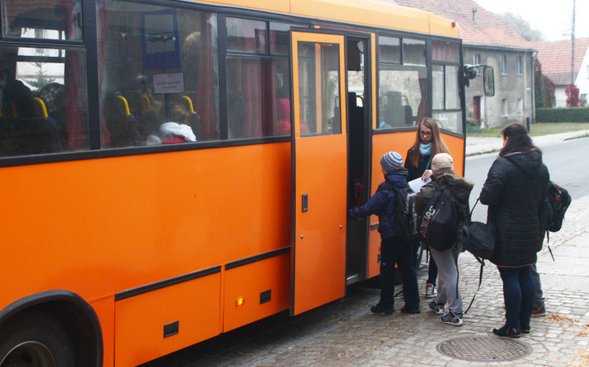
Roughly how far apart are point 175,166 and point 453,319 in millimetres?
3077

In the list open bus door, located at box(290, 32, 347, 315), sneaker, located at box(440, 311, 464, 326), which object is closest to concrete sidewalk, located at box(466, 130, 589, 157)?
sneaker, located at box(440, 311, 464, 326)

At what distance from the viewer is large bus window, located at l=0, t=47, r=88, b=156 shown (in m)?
4.61

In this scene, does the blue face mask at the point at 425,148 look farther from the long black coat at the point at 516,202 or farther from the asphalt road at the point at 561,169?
the asphalt road at the point at 561,169

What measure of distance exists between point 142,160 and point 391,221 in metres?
2.89

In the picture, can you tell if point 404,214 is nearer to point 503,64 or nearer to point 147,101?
point 147,101

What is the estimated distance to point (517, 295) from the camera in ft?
22.6

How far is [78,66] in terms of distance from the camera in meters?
5.05

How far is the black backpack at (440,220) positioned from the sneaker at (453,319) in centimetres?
66

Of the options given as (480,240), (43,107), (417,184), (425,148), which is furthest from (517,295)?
(43,107)

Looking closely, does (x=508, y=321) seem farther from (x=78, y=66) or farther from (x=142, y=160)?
(x=78, y=66)

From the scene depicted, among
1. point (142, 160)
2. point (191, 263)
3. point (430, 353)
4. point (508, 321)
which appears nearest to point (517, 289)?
point (508, 321)

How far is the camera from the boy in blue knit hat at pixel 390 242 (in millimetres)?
7523

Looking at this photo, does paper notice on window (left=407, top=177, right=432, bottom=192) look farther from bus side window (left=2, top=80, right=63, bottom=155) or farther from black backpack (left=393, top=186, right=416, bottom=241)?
bus side window (left=2, top=80, right=63, bottom=155)

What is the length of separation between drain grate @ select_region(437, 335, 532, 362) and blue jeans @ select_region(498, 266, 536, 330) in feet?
0.68
